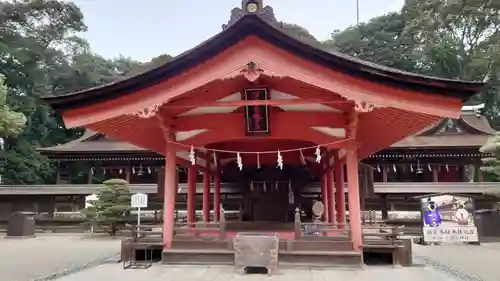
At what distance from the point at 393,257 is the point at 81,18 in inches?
1799

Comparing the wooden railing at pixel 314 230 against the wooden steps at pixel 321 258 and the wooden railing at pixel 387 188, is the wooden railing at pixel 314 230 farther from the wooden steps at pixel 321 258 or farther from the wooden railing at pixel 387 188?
the wooden railing at pixel 387 188

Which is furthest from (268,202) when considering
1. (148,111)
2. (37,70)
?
(37,70)

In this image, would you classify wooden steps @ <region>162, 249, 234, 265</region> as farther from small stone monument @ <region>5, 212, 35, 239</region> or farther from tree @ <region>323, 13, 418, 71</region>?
tree @ <region>323, 13, 418, 71</region>

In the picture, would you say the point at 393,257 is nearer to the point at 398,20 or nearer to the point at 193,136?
the point at 193,136

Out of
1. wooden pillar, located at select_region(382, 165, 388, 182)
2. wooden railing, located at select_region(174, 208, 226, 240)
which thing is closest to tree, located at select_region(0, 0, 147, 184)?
wooden pillar, located at select_region(382, 165, 388, 182)

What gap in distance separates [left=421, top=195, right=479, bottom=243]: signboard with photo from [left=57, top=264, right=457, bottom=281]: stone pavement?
307 inches

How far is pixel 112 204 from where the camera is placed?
19.3 meters

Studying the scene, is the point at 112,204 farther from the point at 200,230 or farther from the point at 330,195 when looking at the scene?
the point at 200,230

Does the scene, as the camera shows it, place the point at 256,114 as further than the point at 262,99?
Yes

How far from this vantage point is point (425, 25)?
1757 inches

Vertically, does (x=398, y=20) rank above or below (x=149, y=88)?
above

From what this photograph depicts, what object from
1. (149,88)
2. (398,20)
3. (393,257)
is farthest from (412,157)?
(398,20)

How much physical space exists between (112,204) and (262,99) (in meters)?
13.7

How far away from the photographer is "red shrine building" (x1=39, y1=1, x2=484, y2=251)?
23.9 feet
